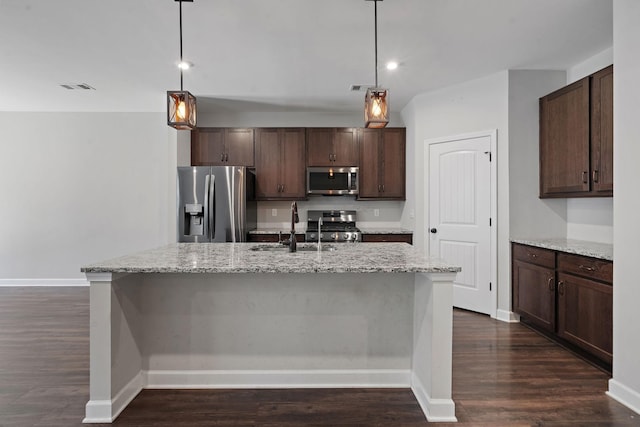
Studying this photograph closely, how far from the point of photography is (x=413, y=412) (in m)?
2.05

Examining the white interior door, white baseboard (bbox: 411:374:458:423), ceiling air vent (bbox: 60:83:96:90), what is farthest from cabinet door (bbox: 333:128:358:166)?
white baseboard (bbox: 411:374:458:423)

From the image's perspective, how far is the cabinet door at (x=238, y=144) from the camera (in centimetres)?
495

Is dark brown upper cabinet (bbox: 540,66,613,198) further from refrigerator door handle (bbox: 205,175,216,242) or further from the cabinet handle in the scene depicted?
refrigerator door handle (bbox: 205,175,216,242)

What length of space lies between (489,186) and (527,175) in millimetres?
366

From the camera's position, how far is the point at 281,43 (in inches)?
121

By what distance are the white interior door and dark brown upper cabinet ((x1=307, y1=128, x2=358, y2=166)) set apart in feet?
3.75

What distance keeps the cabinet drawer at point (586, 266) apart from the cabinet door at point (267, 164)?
3368 millimetres

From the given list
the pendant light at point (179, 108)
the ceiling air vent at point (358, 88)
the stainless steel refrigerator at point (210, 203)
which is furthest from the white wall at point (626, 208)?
the stainless steel refrigerator at point (210, 203)

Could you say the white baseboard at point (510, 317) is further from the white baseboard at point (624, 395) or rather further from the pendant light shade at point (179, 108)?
the pendant light shade at point (179, 108)

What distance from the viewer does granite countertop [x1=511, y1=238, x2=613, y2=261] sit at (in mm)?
2562

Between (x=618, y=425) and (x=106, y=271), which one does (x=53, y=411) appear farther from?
(x=618, y=425)

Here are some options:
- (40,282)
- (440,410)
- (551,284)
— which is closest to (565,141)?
(551,284)

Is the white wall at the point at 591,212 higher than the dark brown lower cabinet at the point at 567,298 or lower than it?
higher

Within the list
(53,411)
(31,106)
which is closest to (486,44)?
(53,411)
